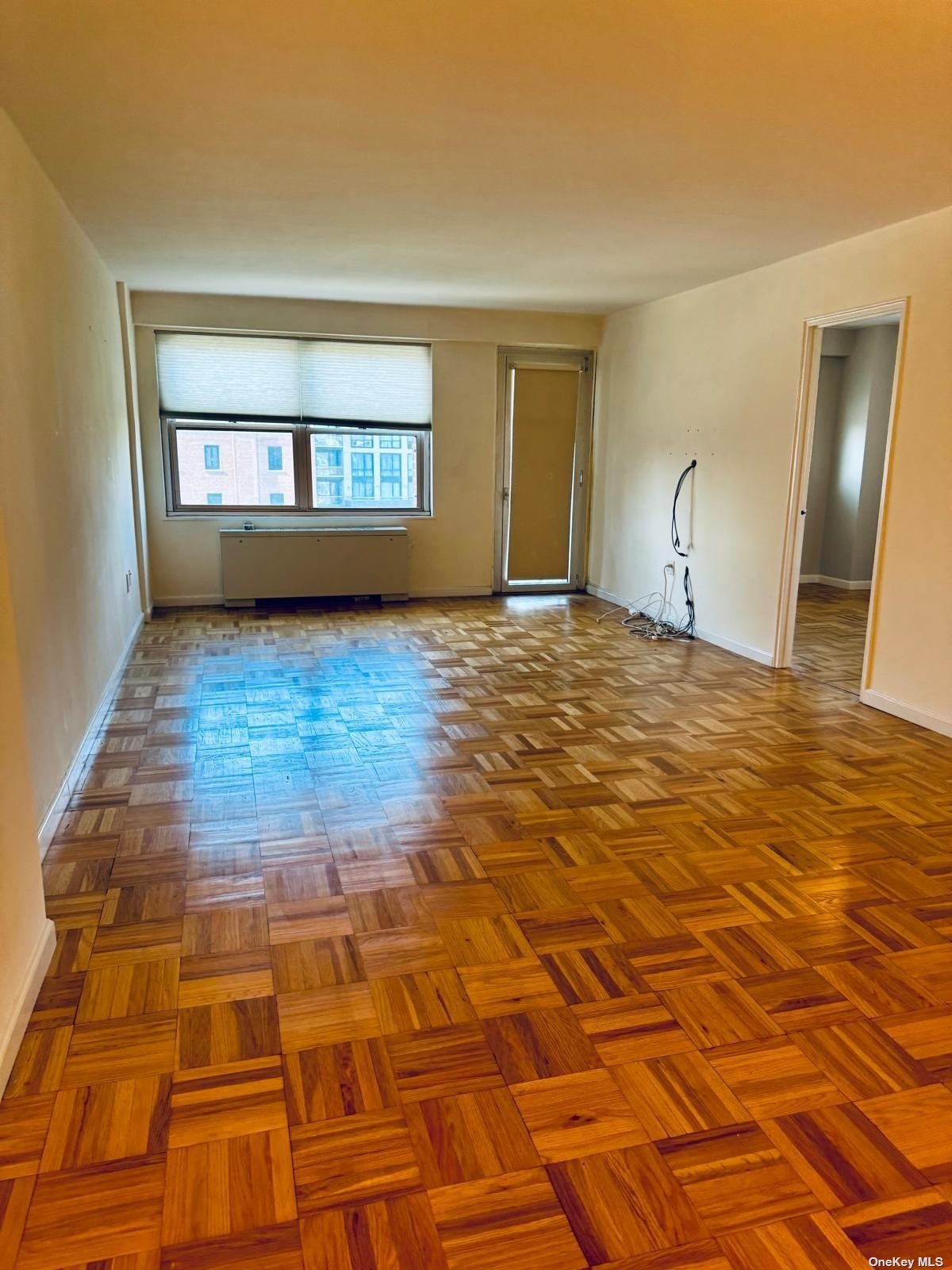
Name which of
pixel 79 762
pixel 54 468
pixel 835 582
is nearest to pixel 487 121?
pixel 54 468

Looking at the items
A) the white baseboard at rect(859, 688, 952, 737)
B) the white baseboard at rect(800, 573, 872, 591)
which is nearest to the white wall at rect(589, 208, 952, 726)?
the white baseboard at rect(859, 688, 952, 737)

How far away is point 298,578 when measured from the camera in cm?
704

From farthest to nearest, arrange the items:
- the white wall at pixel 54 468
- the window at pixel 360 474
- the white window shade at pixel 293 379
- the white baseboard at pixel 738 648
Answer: the window at pixel 360 474
the white window shade at pixel 293 379
the white baseboard at pixel 738 648
the white wall at pixel 54 468

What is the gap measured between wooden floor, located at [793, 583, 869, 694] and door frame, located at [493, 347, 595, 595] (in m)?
2.08

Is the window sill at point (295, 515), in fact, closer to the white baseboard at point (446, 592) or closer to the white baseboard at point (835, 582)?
the white baseboard at point (446, 592)

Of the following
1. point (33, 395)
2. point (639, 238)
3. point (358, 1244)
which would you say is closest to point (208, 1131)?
point (358, 1244)

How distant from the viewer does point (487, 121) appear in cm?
289

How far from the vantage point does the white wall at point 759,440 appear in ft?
13.1

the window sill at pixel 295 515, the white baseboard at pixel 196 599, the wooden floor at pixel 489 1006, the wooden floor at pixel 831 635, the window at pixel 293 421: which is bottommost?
the wooden floor at pixel 489 1006

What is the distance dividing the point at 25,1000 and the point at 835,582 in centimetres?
791

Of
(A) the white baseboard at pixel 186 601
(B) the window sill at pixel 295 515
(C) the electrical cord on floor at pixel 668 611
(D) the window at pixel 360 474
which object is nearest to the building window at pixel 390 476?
(D) the window at pixel 360 474

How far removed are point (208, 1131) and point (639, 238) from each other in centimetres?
442

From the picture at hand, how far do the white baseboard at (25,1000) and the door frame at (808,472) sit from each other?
153 inches

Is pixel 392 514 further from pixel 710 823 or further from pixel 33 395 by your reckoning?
pixel 710 823
